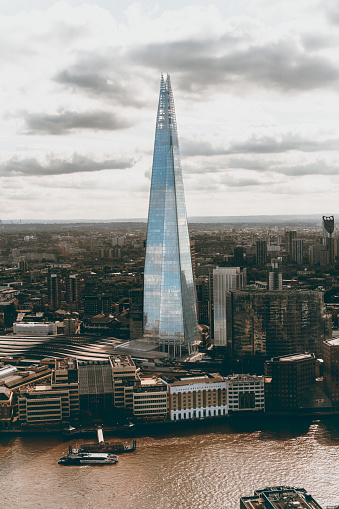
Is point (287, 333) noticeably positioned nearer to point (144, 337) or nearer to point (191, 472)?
point (144, 337)

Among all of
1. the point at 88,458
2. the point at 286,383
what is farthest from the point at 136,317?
the point at 88,458

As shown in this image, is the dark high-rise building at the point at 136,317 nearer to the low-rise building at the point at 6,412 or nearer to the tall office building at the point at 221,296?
the tall office building at the point at 221,296

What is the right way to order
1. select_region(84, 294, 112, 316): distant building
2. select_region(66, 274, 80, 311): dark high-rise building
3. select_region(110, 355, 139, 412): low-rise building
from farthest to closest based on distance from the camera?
select_region(66, 274, 80, 311): dark high-rise building, select_region(84, 294, 112, 316): distant building, select_region(110, 355, 139, 412): low-rise building

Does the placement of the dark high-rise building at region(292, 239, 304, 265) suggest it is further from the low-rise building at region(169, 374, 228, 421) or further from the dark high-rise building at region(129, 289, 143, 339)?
the low-rise building at region(169, 374, 228, 421)

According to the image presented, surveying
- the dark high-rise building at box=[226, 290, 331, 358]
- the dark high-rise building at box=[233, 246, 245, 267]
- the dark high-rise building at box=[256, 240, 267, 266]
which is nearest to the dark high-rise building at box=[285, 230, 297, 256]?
the dark high-rise building at box=[256, 240, 267, 266]

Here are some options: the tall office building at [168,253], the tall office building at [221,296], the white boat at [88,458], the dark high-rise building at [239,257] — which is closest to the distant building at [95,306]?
the tall office building at [221,296]

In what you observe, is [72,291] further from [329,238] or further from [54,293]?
[329,238]
